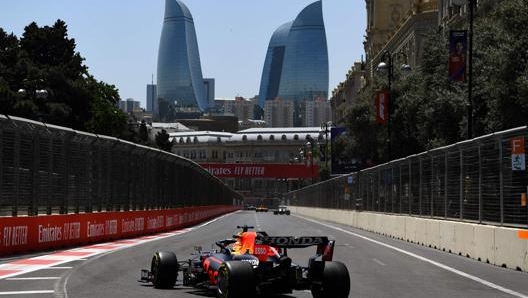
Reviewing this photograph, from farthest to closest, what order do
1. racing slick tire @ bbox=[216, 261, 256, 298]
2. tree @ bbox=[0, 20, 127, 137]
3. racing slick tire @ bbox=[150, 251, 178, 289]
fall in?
tree @ bbox=[0, 20, 127, 137], racing slick tire @ bbox=[150, 251, 178, 289], racing slick tire @ bbox=[216, 261, 256, 298]

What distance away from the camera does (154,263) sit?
13.5 meters

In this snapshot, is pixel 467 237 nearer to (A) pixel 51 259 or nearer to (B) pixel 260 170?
(A) pixel 51 259

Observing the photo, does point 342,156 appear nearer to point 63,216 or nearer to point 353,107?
point 353,107

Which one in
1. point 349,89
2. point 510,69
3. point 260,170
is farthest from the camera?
point 260,170

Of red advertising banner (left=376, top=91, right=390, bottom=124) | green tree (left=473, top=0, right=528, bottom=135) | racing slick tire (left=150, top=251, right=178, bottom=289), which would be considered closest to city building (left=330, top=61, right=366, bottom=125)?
red advertising banner (left=376, top=91, right=390, bottom=124)

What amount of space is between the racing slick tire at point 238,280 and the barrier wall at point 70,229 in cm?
1018

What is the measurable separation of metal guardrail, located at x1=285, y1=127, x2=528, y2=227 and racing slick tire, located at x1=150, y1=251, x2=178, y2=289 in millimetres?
8116

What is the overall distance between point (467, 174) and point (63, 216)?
1042 cm

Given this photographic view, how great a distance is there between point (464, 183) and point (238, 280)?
13818 mm

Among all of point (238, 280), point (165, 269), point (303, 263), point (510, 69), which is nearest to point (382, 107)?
point (510, 69)

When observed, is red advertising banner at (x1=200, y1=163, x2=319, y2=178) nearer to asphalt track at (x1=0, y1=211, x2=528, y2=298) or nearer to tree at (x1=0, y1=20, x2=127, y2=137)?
tree at (x1=0, y1=20, x2=127, y2=137)

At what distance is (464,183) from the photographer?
23.3 meters

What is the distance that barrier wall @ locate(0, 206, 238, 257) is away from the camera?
66.6ft

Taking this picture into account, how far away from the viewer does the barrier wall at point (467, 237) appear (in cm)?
1845
